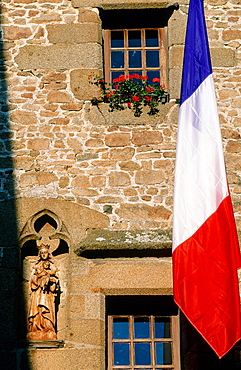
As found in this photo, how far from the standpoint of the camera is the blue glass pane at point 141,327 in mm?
6477

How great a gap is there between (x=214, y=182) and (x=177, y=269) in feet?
2.56

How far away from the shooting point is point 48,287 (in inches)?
247

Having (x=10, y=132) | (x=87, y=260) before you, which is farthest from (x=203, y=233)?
(x=10, y=132)

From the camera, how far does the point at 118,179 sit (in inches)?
266

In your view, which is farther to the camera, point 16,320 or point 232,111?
point 232,111

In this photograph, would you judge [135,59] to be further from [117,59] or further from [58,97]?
[58,97]

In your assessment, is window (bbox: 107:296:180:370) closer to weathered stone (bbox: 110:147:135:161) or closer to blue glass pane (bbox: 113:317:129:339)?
blue glass pane (bbox: 113:317:129:339)

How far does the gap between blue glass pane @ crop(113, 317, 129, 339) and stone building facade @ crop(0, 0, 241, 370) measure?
80 millimetres

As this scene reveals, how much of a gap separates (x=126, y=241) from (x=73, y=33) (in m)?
2.44

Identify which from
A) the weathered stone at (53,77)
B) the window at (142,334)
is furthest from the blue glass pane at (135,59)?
the window at (142,334)

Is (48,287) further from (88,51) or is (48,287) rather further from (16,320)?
(88,51)

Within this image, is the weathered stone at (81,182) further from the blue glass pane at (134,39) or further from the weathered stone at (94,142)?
the blue glass pane at (134,39)

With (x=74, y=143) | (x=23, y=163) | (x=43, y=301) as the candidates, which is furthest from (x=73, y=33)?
(x=43, y=301)

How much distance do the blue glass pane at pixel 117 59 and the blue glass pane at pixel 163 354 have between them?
3.05 meters
